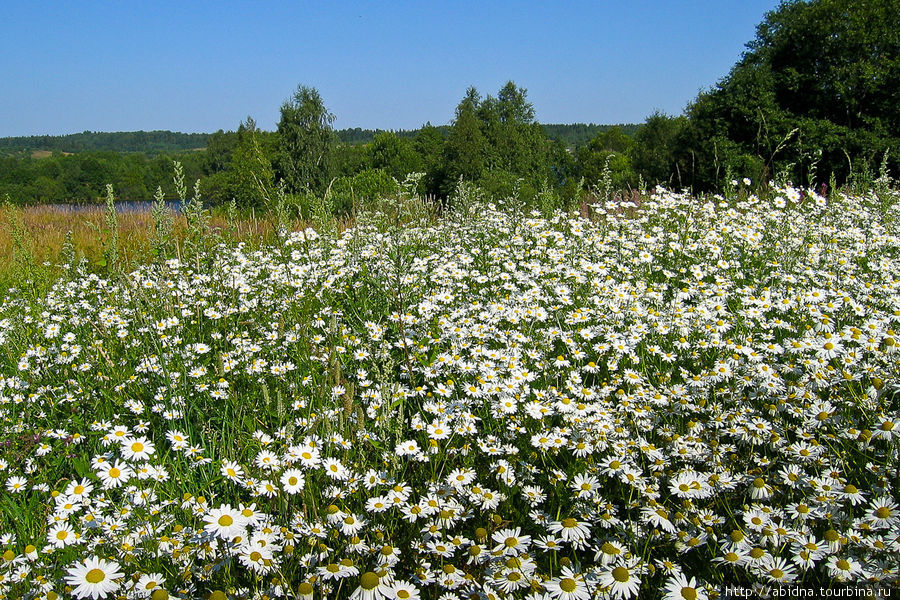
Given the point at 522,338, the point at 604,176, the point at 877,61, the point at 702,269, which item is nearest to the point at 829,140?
the point at 877,61

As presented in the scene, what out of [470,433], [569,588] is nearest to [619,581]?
[569,588]

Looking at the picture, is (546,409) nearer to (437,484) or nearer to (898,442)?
(437,484)

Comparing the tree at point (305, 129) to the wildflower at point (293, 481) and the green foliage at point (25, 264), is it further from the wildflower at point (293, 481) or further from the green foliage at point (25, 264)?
the wildflower at point (293, 481)

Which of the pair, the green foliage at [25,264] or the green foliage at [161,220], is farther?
the green foliage at [25,264]

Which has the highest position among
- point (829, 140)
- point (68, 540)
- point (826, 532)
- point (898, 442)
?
point (829, 140)

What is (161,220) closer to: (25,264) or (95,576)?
(25,264)

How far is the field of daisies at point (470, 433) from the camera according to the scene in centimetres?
170

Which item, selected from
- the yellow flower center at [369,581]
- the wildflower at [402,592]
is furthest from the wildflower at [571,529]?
the yellow flower center at [369,581]

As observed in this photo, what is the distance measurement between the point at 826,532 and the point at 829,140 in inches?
950

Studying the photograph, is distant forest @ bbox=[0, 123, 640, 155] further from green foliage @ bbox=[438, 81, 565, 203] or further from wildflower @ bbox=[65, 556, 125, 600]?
wildflower @ bbox=[65, 556, 125, 600]

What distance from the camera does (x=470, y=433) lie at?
247 cm

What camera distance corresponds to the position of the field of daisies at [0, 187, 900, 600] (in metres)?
1.70

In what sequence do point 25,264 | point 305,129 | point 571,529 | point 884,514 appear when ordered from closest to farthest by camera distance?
point 884,514 < point 571,529 < point 25,264 < point 305,129

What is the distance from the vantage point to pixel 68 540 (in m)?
1.83
